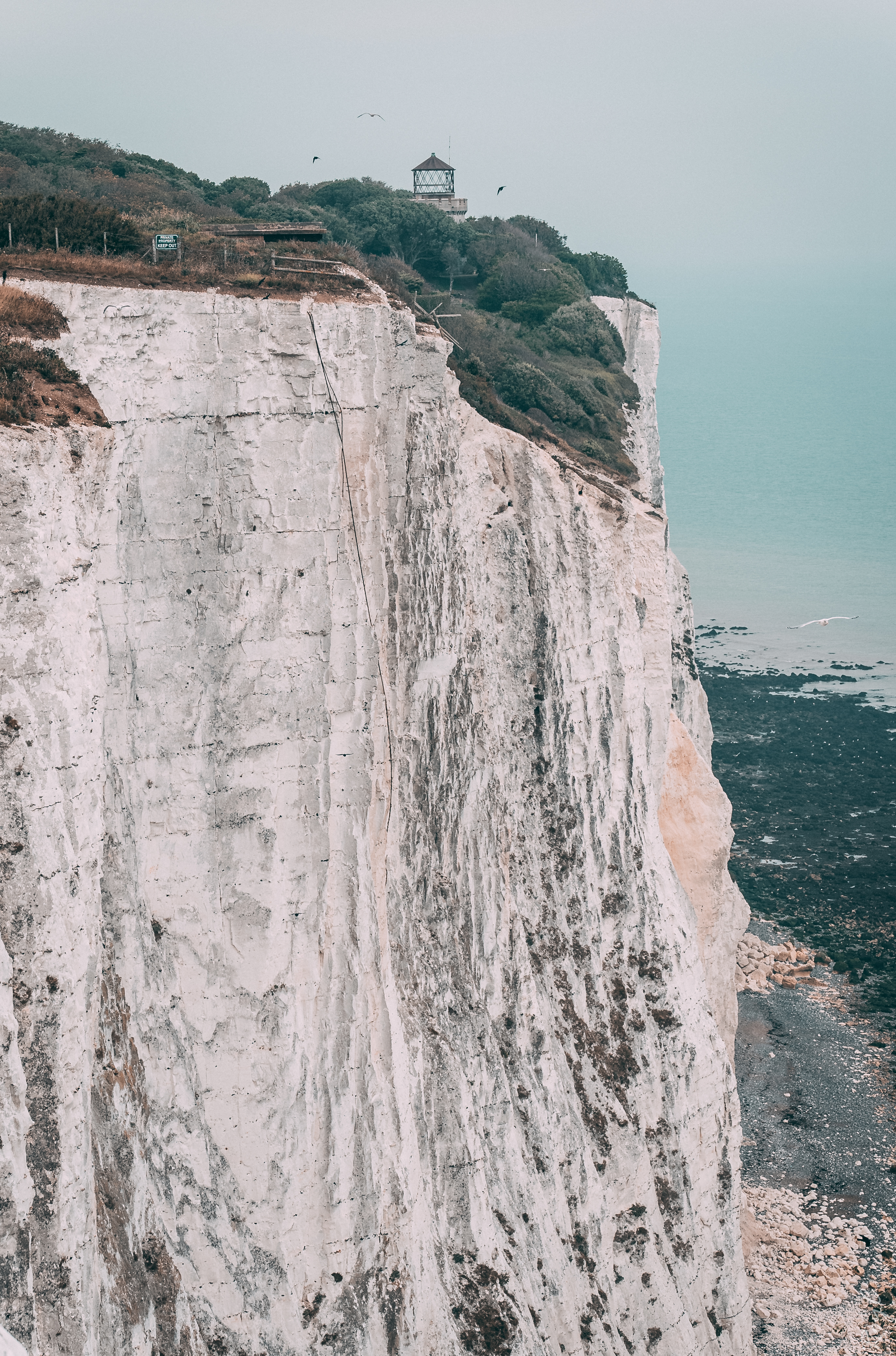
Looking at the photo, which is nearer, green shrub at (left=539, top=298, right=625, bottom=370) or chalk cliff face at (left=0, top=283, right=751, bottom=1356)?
chalk cliff face at (left=0, top=283, right=751, bottom=1356)

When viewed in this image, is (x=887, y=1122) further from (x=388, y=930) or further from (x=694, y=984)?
(x=388, y=930)

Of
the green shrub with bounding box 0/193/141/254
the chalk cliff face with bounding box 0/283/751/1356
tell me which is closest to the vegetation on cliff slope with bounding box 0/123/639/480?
the green shrub with bounding box 0/193/141/254

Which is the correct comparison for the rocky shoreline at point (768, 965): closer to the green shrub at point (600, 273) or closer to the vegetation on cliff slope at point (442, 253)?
the vegetation on cliff slope at point (442, 253)

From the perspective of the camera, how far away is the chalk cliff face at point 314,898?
49.8 feet

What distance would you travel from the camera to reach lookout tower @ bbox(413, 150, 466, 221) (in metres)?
60.1

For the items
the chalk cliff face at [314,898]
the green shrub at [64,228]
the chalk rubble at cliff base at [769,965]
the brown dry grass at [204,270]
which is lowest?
the chalk rubble at cliff base at [769,965]

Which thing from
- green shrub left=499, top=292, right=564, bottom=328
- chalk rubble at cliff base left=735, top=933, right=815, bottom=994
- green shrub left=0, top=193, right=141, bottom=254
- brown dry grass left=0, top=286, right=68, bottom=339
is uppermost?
green shrub left=499, top=292, right=564, bottom=328

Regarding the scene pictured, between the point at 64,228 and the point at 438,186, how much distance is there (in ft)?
149

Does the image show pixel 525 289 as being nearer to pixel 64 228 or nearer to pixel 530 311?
pixel 530 311

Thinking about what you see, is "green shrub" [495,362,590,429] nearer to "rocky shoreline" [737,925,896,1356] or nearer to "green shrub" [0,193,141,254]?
"green shrub" [0,193,141,254]

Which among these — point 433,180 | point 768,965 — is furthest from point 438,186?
point 768,965

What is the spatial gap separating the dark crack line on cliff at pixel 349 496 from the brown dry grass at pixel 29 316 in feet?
11.8

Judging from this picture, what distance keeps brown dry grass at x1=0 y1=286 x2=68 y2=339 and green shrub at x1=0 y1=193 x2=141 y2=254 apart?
2.24 metres

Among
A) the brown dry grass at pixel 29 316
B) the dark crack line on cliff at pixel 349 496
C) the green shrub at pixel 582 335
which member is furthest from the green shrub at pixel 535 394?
the brown dry grass at pixel 29 316
